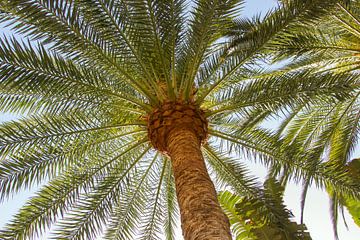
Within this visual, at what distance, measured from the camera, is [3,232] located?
6855 millimetres

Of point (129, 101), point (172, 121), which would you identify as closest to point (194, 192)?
point (172, 121)

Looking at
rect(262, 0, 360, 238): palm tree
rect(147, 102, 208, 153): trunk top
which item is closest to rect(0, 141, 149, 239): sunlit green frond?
rect(147, 102, 208, 153): trunk top

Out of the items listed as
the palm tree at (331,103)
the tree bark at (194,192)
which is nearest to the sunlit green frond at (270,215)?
the tree bark at (194,192)

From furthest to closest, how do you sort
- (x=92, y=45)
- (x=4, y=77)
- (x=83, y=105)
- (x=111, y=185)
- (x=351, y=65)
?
(x=351, y=65) < (x=111, y=185) < (x=83, y=105) < (x=92, y=45) < (x=4, y=77)

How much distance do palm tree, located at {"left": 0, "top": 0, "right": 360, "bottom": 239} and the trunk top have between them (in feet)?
0.06

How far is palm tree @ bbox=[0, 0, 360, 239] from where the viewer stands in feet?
21.2

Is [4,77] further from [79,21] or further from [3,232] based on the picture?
[3,232]

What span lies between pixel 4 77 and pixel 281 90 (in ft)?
12.7

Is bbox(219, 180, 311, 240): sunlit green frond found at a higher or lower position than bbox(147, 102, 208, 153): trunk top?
lower

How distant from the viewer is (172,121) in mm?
6793

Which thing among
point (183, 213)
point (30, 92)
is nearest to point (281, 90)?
point (183, 213)

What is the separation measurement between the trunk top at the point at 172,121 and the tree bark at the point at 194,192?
0.36 ft

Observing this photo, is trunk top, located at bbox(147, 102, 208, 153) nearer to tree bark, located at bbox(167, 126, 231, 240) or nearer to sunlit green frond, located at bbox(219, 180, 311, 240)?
tree bark, located at bbox(167, 126, 231, 240)

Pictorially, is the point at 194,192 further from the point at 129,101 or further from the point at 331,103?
the point at 331,103
